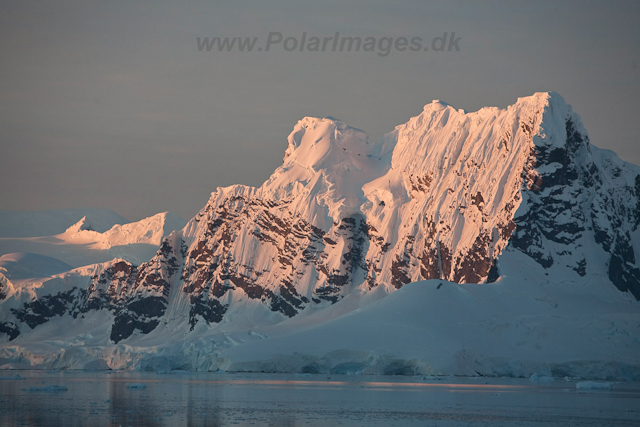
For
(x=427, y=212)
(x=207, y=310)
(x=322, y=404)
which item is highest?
(x=427, y=212)

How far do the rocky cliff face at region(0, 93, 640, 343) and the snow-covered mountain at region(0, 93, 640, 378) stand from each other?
24 centimetres

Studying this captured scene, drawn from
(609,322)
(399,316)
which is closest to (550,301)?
(609,322)

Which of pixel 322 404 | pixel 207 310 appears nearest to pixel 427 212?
pixel 207 310

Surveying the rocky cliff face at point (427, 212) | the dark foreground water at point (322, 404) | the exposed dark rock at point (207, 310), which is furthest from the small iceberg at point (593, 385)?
the exposed dark rock at point (207, 310)

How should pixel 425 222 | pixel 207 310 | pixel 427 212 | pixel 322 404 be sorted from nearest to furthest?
pixel 322 404 → pixel 425 222 → pixel 427 212 → pixel 207 310

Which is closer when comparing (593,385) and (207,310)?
(593,385)

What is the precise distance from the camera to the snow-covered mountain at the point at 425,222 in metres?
146

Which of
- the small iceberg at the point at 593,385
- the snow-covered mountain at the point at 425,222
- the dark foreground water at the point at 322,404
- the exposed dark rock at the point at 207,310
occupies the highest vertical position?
the snow-covered mountain at the point at 425,222

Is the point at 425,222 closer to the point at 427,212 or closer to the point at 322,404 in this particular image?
the point at 427,212

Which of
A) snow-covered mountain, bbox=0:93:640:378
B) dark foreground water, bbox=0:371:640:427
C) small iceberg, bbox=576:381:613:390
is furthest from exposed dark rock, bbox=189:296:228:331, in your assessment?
small iceberg, bbox=576:381:613:390

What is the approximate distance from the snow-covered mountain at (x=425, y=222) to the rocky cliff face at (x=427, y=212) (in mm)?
Answer: 238

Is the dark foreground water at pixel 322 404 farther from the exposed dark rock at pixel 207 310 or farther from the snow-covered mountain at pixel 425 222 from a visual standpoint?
the exposed dark rock at pixel 207 310

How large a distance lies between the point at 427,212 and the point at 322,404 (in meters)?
89.8

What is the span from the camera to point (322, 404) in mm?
76312
